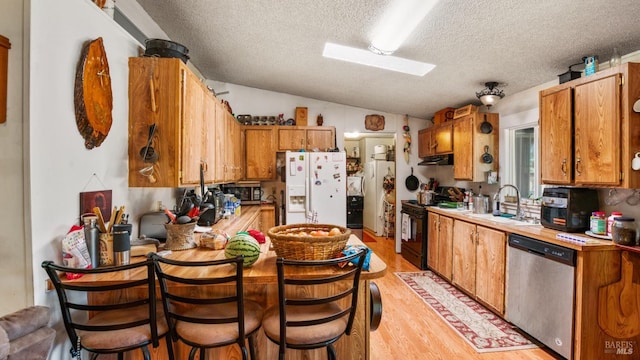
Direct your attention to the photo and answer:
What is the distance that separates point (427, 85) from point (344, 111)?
5.74 feet

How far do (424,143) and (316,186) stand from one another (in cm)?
193

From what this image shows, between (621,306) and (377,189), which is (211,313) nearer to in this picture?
(621,306)

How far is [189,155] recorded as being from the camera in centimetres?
219

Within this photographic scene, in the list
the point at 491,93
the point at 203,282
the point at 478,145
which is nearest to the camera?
the point at 203,282

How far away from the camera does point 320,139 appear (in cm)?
476

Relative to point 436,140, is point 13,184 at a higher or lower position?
lower

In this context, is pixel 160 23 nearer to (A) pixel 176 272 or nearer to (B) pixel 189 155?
(B) pixel 189 155

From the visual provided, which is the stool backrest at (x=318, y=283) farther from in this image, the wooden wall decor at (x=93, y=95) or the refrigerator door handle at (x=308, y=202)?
the refrigerator door handle at (x=308, y=202)

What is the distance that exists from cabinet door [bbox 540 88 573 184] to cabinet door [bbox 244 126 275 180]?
340 centimetres

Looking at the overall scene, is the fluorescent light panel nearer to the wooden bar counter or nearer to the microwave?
the wooden bar counter

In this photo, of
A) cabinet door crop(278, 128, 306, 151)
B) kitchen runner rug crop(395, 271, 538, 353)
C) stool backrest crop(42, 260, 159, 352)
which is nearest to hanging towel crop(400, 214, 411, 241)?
kitchen runner rug crop(395, 271, 538, 353)

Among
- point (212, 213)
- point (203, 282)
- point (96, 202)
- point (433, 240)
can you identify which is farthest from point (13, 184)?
point (433, 240)

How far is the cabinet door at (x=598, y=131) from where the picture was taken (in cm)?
204

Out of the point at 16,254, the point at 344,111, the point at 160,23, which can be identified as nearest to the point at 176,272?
the point at 16,254
